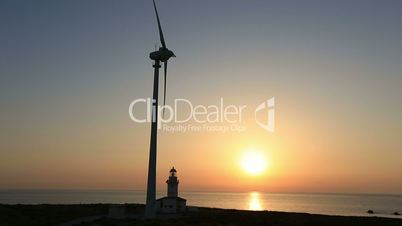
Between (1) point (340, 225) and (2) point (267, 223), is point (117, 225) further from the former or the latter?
(1) point (340, 225)

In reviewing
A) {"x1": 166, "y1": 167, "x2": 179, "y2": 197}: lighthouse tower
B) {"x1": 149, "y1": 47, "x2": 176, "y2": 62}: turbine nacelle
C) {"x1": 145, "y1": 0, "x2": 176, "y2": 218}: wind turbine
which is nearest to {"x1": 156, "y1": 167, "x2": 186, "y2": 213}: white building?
{"x1": 166, "y1": 167, "x2": 179, "y2": 197}: lighthouse tower

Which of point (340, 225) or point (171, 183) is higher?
point (171, 183)

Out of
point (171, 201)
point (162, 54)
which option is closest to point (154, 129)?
point (162, 54)

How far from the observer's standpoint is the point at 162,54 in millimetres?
54719

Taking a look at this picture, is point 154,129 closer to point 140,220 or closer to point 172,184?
point 140,220

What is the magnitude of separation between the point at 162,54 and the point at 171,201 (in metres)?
21.2

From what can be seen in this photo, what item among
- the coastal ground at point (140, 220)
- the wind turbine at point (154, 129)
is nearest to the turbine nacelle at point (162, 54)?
the wind turbine at point (154, 129)

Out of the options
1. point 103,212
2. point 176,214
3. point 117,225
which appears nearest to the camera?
point 117,225

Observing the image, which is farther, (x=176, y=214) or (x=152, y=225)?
(x=176, y=214)

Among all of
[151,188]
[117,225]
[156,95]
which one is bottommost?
[117,225]

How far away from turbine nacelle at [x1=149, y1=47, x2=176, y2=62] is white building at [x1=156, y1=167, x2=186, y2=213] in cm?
1914

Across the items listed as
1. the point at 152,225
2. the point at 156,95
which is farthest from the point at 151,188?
the point at 156,95

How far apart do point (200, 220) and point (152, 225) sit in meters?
8.15

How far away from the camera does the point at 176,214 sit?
63.0 m
